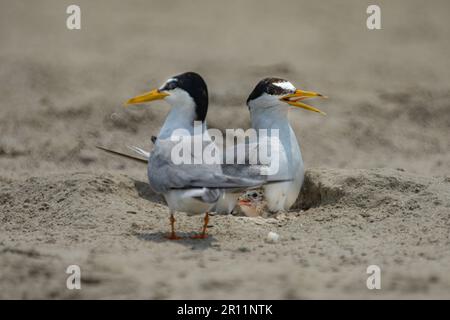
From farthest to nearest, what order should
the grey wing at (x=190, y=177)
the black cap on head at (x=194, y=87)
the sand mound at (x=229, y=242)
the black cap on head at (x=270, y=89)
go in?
the black cap on head at (x=270, y=89) < the black cap on head at (x=194, y=87) < the grey wing at (x=190, y=177) < the sand mound at (x=229, y=242)

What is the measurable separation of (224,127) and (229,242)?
10.1ft

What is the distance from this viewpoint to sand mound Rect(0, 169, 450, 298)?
4199 mm

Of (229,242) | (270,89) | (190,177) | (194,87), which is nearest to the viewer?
(190,177)

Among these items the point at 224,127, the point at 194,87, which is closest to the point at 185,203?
the point at 194,87

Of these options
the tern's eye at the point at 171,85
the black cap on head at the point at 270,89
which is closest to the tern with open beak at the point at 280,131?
the black cap on head at the point at 270,89

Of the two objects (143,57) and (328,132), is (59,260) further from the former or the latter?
(143,57)

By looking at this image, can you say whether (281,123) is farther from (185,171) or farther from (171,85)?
(185,171)

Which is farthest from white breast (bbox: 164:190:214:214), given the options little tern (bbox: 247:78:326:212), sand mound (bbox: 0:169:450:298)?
little tern (bbox: 247:78:326:212)

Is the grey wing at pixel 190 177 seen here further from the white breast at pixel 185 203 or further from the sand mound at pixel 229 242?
the sand mound at pixel 229 242

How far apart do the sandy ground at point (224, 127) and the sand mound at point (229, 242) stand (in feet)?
0.05

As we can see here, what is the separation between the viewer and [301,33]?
10984 mm

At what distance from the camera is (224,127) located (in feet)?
27.0

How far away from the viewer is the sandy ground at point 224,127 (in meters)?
4.42

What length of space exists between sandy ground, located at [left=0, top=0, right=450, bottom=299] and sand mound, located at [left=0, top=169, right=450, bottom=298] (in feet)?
0.05
